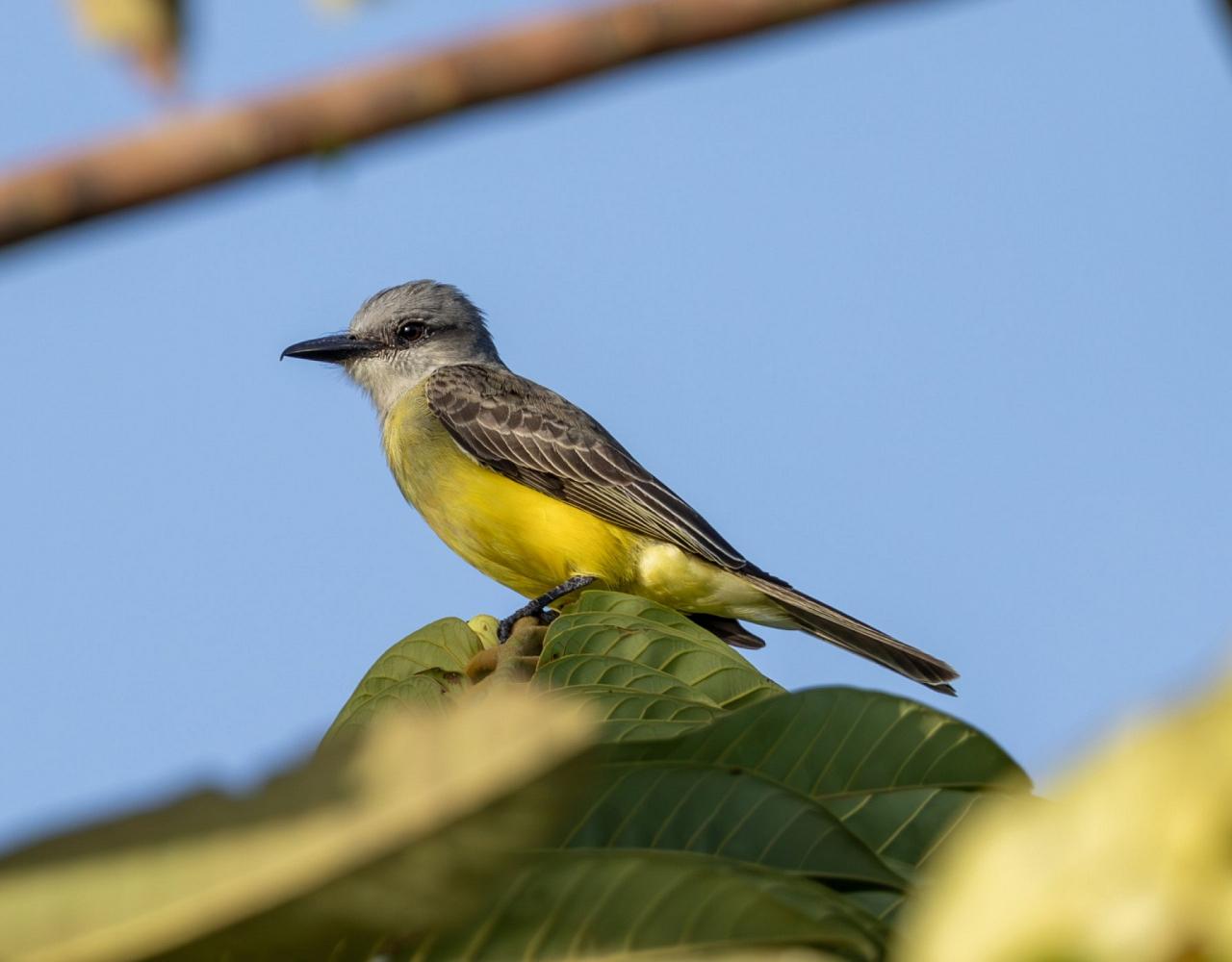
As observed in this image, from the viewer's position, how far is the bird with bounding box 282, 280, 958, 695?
23.4 feet

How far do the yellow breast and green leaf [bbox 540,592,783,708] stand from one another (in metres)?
4.26

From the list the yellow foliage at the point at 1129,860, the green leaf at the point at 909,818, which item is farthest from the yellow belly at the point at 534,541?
the yellow foliage at the point at 1129,860

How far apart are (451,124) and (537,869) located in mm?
564

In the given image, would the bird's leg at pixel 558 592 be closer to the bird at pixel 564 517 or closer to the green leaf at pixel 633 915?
the bird at pixel 564 517

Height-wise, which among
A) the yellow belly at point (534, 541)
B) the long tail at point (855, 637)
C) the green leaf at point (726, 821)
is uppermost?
the yellow belly at point (534, 541)

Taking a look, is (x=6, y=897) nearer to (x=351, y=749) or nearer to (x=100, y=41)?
(x=351, y=749)

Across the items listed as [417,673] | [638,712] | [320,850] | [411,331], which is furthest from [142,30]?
[411,331]

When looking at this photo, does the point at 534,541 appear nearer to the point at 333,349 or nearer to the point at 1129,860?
the point at 333,349

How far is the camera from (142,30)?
65 centimetres

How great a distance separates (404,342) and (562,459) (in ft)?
5.99

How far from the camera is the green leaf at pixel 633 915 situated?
831 mm

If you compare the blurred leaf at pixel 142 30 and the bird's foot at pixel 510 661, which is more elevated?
the bird's foot at pixel 510 661

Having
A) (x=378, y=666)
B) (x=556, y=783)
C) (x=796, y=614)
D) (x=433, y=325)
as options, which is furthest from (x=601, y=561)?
(x=556, y=783)

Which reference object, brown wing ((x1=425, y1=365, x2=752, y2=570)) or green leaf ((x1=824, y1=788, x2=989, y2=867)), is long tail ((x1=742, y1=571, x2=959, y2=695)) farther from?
green leaf ((x1=824, y1=788, x2=989, y2=867))
